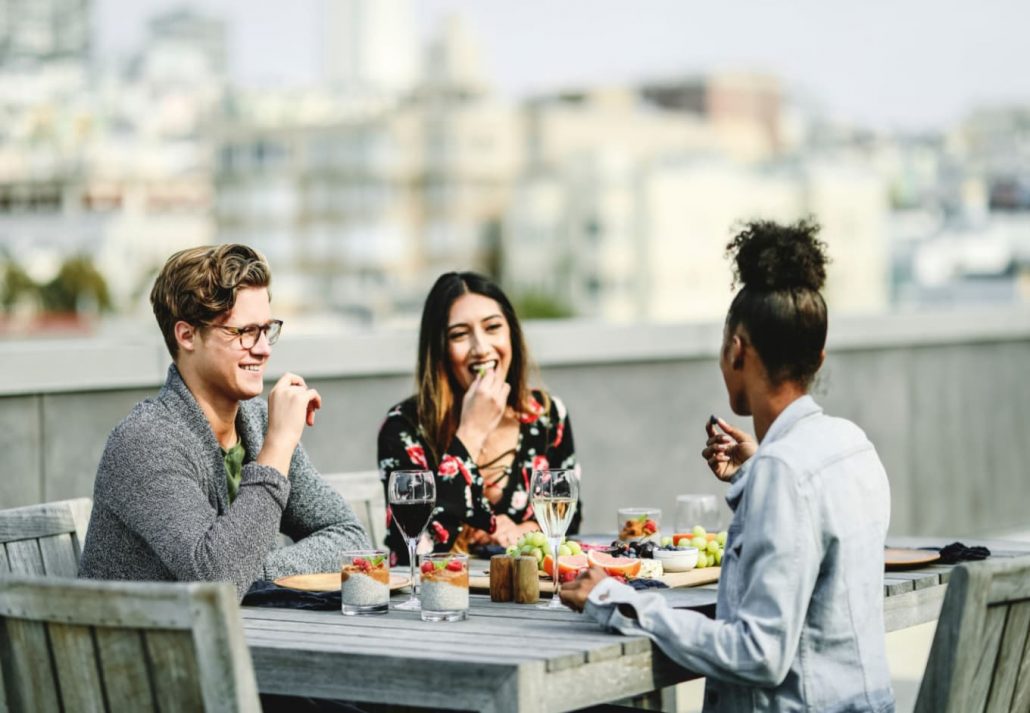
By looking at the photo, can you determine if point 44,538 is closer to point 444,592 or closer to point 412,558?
point 412,558

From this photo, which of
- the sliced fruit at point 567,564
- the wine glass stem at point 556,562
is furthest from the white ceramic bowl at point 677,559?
the wine glass stem at point 556,562

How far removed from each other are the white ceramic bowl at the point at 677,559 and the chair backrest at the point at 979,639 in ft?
2.79

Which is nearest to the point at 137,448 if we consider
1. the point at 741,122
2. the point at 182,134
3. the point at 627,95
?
the point at 627,95

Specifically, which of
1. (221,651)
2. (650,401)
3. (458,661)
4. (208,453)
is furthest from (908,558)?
(650,401)

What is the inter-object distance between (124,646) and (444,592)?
2.20 ft

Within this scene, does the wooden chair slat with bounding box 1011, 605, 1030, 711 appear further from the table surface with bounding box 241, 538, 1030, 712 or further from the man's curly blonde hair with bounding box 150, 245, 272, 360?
the man's curly blonde hair with bounding box 150, 245, 272, 360

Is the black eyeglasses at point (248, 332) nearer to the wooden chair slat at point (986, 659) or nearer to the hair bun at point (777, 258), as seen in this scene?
the hair bun at point (777, 258)

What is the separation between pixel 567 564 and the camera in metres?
3.36

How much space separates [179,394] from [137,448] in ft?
0.64

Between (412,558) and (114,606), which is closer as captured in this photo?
(114,606)

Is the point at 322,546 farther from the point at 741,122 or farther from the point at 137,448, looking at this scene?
the point at 741,122

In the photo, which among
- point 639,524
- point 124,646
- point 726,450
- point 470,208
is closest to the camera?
point 124,646

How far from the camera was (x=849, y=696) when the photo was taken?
9.07 feet

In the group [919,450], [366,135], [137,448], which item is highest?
[366,135]
